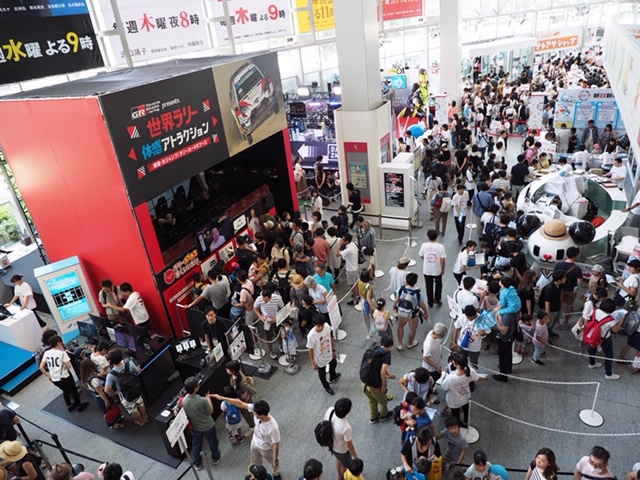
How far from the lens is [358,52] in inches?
403

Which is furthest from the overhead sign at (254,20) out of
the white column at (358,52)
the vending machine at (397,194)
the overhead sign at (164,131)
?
the vending machine at (397,194)

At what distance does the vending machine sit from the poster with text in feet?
8.89

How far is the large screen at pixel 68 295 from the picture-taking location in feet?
24.5

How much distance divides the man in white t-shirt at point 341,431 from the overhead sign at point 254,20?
11.1 metres

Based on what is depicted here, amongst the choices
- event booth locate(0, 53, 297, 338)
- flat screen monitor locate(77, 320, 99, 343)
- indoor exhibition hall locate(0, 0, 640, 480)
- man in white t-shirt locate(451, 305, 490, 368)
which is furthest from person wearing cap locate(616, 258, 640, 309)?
flat screen monitor locate(77, 320, 99, 343)

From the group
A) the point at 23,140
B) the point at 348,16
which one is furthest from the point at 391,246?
the point at 23,140

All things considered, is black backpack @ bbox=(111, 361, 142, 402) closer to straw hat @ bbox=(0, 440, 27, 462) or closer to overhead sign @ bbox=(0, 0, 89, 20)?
straw hat @ bbox=(0, 440, 27, 462)

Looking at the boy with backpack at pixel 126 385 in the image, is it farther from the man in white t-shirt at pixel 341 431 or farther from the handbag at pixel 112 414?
the man in white t-shirt at pixel 341 431

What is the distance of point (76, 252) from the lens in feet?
25.5

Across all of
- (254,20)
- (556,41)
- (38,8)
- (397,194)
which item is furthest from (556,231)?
(556,41)

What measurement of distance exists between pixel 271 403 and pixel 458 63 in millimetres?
15299

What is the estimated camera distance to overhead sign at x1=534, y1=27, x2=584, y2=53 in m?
26.8

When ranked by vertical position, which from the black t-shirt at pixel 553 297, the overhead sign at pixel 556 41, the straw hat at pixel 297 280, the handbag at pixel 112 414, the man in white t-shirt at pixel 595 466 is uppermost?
the overhead sign at pixel 556 41

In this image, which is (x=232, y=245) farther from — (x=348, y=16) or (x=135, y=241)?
(x=348, y=16)
